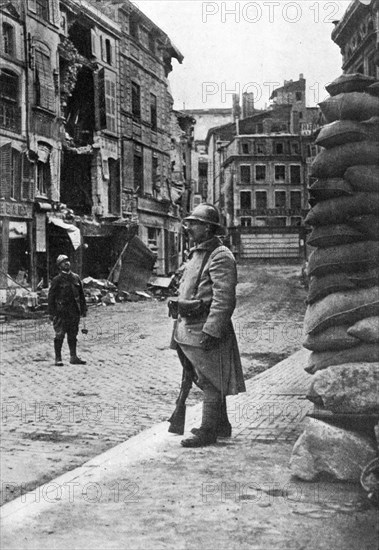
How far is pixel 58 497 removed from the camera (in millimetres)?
4047

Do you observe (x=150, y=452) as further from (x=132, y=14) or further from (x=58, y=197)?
(x=132, y=14)

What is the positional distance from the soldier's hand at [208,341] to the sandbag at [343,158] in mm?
1468

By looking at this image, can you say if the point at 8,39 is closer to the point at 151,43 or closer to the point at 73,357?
the point at 151,43

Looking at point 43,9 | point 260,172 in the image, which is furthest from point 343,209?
point 260,172

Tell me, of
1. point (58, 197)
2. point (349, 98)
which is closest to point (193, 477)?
point (349, 98)

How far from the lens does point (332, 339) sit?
407 centimetres

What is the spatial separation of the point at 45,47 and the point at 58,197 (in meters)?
4.95

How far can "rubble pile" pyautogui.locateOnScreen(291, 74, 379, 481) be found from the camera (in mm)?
3881

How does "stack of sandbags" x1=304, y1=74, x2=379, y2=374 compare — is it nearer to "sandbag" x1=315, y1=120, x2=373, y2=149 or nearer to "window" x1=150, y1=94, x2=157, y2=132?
"sandbag" x1=315, y1=120, x2=373, y2=149

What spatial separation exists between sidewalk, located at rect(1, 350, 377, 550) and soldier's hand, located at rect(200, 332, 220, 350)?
74 cm

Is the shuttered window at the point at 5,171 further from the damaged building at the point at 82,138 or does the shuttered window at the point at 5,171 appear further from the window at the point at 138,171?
the window at the point at 138,171

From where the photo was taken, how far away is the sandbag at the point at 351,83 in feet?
13.4

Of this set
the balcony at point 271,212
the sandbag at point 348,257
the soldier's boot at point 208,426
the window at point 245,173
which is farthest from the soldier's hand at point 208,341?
the window at point 245,173

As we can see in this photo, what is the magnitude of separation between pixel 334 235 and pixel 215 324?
1.29 m
